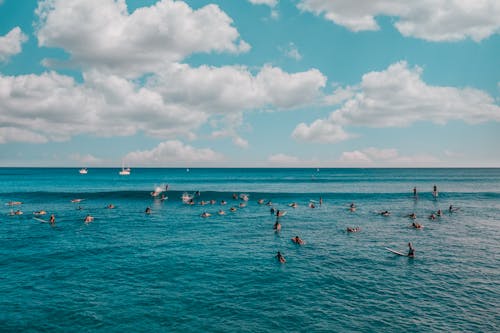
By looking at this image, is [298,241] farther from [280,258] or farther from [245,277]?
[245,277]

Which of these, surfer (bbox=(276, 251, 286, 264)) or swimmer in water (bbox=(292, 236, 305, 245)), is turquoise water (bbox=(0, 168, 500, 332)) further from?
swimmer in water (bbox=(292, 236, 305, 245))

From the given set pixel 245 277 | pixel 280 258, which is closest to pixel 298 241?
pixel 280 258

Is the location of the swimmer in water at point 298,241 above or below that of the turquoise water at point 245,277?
above

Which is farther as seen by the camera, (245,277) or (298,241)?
(298,241)

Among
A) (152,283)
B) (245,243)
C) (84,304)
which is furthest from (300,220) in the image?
(84,304)

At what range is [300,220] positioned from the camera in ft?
207

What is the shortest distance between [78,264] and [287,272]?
72.7ft

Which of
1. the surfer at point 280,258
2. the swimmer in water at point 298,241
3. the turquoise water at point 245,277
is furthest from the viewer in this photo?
the swimmer in water at point 298,241

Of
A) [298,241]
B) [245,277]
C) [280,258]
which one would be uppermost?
[298,241]

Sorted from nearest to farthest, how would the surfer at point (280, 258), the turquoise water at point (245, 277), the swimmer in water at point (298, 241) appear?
the turquoise water at point (245, 277) → the surfer at point (280, 258) → the swimmer in water at point (298, 241)

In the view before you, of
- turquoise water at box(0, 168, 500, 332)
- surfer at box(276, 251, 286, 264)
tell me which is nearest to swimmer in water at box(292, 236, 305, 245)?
turquoise water at box(0, 168, 500, 332)

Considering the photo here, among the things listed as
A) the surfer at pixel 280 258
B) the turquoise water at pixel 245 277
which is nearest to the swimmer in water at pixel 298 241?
the turquoise water at pixel 245 277

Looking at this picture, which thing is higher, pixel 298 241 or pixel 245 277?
pixel 298 241

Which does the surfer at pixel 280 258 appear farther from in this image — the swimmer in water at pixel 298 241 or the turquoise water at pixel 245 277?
the swimmer in water at pixel 298 241
